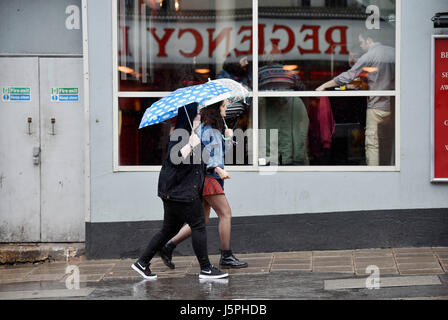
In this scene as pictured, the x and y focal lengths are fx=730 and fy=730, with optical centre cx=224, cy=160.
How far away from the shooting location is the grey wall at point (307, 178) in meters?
8.59

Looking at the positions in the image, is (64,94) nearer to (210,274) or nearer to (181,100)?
(181,100)

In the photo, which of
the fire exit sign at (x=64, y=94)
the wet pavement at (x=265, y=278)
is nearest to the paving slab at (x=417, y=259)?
the wet pavement at (x=265, y=278)

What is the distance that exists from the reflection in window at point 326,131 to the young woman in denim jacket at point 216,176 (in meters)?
1.13

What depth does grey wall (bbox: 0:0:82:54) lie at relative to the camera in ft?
30.2

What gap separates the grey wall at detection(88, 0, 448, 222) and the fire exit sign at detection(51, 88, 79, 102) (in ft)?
1.69

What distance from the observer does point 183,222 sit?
7.29 metres

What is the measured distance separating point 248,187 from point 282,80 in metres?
1.36

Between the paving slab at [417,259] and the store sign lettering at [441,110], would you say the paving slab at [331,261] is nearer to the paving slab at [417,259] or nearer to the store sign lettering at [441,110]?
the paving slab at [417,259]

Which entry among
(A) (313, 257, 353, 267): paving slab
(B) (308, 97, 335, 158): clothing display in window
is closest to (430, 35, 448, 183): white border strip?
(B) (308, 97, 335, 158): clothing display in window

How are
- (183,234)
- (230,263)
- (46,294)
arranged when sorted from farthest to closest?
(230,263) → (183,234) → (46,294)

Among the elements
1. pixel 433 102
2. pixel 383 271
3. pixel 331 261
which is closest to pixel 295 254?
pixel 331 261

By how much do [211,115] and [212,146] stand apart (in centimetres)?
32

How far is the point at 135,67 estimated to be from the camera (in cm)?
889

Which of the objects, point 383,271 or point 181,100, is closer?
point 181,100
